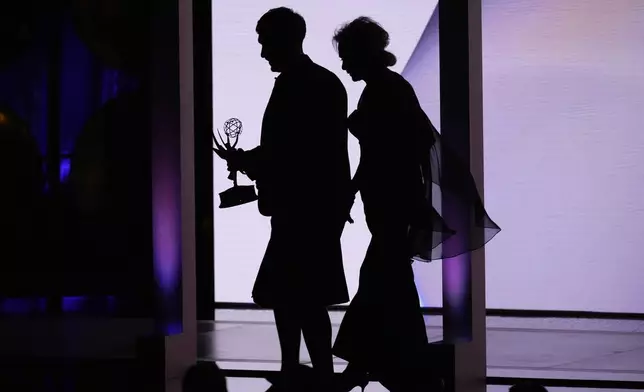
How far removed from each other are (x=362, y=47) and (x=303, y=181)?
2.00 feet

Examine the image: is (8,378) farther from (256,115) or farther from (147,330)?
(256,115)

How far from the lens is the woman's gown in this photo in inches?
159

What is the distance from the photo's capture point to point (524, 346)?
6734mm

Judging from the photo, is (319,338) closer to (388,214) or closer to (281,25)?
(388,214)

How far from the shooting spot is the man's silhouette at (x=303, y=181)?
4.05m

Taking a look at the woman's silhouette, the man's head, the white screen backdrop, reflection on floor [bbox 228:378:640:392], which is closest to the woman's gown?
the woman's silhouette

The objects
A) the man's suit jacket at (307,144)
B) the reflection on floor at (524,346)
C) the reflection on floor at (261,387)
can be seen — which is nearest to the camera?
the man's suit jacket at (307,144)

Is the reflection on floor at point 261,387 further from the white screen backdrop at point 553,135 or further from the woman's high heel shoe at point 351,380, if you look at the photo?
the white screen backdrop at point 553,135

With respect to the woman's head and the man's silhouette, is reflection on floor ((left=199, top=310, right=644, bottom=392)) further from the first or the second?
the woman's head

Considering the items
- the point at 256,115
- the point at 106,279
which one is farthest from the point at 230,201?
the point at 256,115

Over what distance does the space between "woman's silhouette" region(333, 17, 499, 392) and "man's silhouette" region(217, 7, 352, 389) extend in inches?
4.0

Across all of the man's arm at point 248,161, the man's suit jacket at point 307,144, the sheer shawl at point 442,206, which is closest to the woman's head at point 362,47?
the man's suit jacket at point 307,144

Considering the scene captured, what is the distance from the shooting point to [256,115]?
7.84 meters

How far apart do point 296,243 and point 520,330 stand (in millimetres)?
4170
